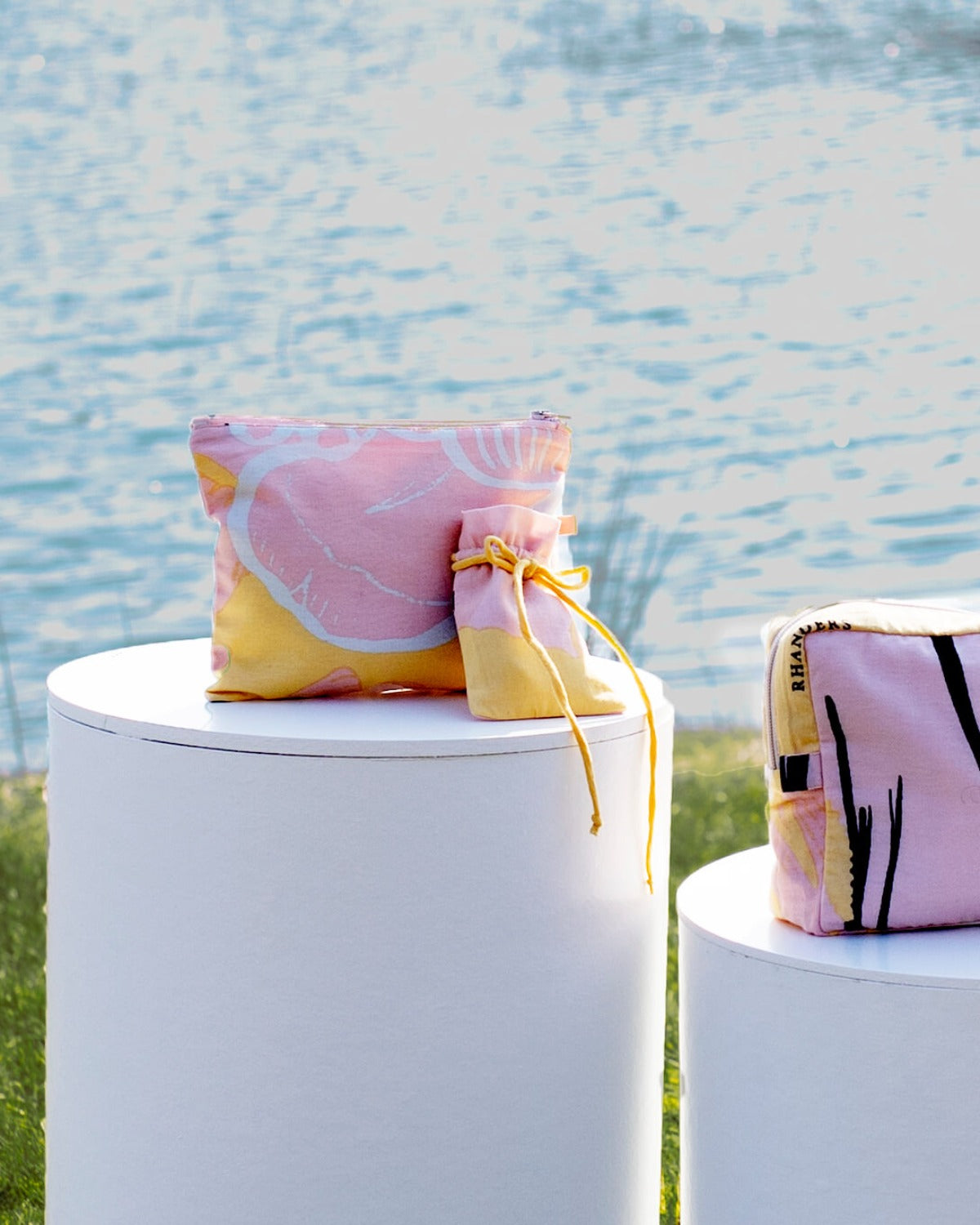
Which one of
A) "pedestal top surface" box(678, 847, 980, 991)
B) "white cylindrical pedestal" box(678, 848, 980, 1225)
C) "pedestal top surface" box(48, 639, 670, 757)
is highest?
"pedestal top surface" box(48, 639, 670, 757)

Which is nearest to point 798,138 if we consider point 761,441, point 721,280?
point 721,280

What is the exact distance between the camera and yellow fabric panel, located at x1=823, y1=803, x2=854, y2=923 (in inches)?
53.9

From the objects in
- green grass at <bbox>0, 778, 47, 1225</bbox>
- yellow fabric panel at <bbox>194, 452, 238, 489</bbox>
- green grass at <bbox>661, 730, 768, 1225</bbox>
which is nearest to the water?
green grass at <bbox>661, 730, 768, 1225</bbox>

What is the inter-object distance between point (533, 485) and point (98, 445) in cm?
393

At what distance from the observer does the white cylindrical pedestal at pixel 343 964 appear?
4.40ft

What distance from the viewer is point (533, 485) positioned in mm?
1604

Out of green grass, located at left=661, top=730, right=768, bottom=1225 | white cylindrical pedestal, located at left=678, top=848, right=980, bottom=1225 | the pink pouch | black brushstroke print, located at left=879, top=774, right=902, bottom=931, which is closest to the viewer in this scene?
white cylindrical pedestal, located at left=678, top=848, right=980, bottom=1225

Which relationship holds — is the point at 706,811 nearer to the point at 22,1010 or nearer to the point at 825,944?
the point at 22,1010

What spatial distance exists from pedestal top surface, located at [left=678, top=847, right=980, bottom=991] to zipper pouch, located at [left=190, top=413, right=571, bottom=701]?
387mm

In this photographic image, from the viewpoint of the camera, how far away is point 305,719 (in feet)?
4.73

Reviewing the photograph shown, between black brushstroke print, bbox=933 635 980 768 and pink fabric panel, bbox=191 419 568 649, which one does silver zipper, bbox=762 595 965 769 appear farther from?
pink fabric panel, bbox=191 419 568 649

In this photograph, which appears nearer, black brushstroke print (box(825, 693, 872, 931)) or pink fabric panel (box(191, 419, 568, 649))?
black brushstroke print (box(825, 693, 872, 931))

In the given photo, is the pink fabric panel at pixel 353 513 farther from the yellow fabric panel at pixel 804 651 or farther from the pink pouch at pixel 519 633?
the yellow fabric panel at pixel 804 651

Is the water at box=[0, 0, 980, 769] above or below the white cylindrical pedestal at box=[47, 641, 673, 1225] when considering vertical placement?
above
